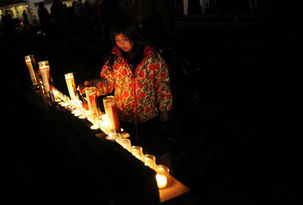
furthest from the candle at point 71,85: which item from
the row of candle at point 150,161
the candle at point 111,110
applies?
the row of candle at point 150,161

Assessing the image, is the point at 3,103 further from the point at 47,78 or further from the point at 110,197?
the point at 110,197

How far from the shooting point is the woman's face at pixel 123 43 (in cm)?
278

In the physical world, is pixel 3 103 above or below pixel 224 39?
below

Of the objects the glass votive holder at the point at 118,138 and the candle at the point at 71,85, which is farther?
the candle at the point at 71,85

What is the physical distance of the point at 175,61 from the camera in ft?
26.1

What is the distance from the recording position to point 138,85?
9.77 ft

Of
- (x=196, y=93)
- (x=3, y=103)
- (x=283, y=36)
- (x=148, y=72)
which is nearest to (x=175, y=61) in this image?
(x=196, y=93)

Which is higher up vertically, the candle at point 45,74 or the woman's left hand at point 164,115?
the candle at point 45,74

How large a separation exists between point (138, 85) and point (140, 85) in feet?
0.07

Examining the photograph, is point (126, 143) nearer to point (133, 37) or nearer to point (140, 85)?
point (140, 85)

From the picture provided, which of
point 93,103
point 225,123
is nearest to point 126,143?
point 93,103

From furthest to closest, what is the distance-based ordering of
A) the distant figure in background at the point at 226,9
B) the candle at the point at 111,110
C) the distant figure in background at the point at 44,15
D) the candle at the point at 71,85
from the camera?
the distant figure in background at the point at 44,15 < the distant figure in background at the point at 226,9 < the candle at the point at 71,85 < the candle at the point at 111,110

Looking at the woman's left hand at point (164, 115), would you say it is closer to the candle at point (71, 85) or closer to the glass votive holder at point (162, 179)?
the candle at point (71, 85)

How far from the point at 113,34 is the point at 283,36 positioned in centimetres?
562
